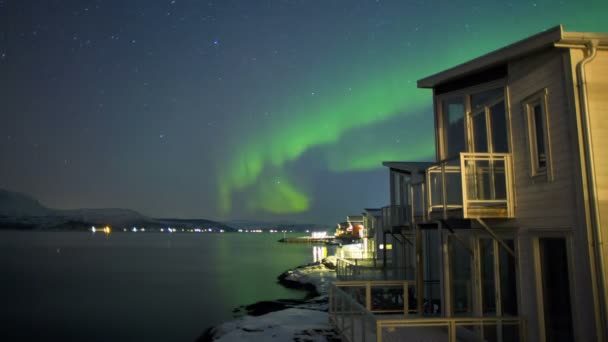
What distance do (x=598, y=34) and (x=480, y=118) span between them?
4.01 metres

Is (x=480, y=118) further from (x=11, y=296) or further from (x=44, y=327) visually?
(x=11, y=296)

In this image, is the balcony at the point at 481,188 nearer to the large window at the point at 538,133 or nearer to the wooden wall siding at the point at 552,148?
the wooden wall siding at the point at 552,148

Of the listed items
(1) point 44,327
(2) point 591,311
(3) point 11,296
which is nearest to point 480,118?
(2) point 591,311

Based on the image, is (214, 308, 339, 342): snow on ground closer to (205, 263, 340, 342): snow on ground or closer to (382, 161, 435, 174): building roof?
(205, 263, 340, 342): snow on ground

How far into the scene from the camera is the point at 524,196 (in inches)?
384

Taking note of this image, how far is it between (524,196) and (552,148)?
4.54ft

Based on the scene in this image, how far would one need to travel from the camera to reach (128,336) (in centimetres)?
2884

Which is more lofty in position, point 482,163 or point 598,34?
point 598,34

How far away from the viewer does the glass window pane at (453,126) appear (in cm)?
1287

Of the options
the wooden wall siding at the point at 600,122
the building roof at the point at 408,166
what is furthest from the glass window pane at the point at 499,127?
the building roof at the point at 408,166

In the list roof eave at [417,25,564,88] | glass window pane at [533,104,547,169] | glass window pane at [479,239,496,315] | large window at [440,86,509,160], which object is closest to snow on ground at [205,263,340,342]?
glass window pane at [479,239,496,315]

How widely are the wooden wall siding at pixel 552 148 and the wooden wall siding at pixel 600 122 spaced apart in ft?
1.27

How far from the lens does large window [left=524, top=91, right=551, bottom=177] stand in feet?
29.8

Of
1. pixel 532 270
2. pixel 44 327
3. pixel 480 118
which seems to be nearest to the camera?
pixel 532 270
